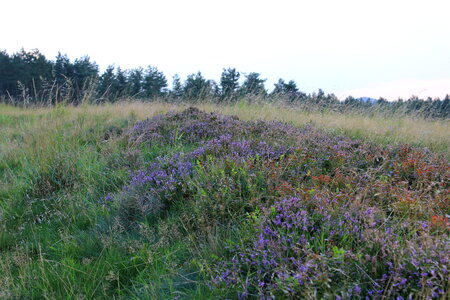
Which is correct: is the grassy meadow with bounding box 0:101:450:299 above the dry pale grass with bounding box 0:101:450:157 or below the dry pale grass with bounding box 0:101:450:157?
below

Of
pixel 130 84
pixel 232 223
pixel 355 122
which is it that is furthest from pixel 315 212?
pixel 130 84

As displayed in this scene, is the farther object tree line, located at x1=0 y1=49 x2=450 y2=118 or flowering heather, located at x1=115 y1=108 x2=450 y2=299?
tree line, located at x1=0 y1=49 x2=450 y2=118

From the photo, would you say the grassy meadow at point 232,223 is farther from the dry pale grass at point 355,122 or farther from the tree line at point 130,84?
the tree line at point 130,84

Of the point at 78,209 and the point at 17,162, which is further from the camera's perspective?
the point at 17,162

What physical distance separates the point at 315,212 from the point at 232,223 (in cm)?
81

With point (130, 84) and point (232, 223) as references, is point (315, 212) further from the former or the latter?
point (130, 84)

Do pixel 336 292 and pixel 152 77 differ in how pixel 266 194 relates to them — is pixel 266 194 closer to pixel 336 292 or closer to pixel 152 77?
pixel 336 292

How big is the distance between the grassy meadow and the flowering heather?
14mm

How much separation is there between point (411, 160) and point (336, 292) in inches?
101

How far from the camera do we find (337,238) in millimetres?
2273

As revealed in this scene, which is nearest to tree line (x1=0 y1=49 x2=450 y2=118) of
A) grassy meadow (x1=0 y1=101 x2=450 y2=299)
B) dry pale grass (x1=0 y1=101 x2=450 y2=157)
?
dry pale grass (x1=0 y1=101 x2=450 y2=157)

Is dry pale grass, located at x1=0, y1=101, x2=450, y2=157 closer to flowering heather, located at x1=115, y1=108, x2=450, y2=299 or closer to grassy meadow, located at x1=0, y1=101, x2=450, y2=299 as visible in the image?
grassy meadow, located at x1=0, y1=101, x2=450, y2=299

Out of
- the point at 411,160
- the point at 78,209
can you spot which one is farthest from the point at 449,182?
the point at 78,209

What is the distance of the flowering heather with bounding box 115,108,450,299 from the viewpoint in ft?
6.01
